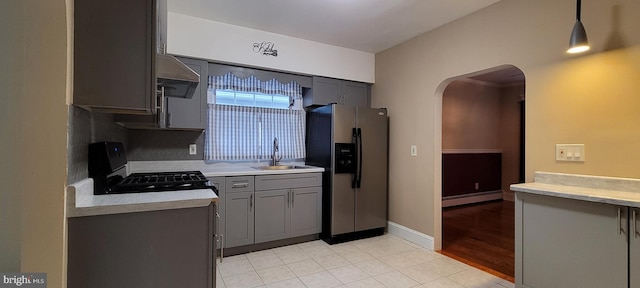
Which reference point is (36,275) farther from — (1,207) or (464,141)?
(464,141)

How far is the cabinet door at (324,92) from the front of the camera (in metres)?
3.68

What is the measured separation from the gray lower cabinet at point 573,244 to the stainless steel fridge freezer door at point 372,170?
1.71 m

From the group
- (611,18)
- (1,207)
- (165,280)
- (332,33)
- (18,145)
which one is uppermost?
(332,33)

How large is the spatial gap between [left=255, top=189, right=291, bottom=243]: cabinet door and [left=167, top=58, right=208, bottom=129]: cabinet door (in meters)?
1.02

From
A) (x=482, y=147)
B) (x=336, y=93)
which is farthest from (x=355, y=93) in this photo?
(x=482, y=147)

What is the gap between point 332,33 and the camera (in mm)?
3357

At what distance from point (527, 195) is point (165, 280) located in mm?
2390

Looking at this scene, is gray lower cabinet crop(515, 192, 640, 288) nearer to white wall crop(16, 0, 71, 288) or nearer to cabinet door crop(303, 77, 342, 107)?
cabinet door crop(303, 77, 342, 107)

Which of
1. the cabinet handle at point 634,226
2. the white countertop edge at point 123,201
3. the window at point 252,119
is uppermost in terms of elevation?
the window at point 252,119

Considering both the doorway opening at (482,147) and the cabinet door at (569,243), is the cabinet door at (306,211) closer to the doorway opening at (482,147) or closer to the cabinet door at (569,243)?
the cabinet door at (569,243)

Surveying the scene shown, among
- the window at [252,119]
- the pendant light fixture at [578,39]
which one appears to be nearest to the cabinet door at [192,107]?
the window at [252,119]

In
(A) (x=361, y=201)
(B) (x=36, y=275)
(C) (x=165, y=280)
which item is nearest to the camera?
(B) (x=36, y=275)

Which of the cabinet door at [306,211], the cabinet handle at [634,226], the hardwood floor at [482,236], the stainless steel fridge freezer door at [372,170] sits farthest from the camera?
the stainless steel fridge freezer door at [372,170]

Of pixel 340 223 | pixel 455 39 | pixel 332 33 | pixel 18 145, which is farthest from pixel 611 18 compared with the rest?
pixel 18 145
